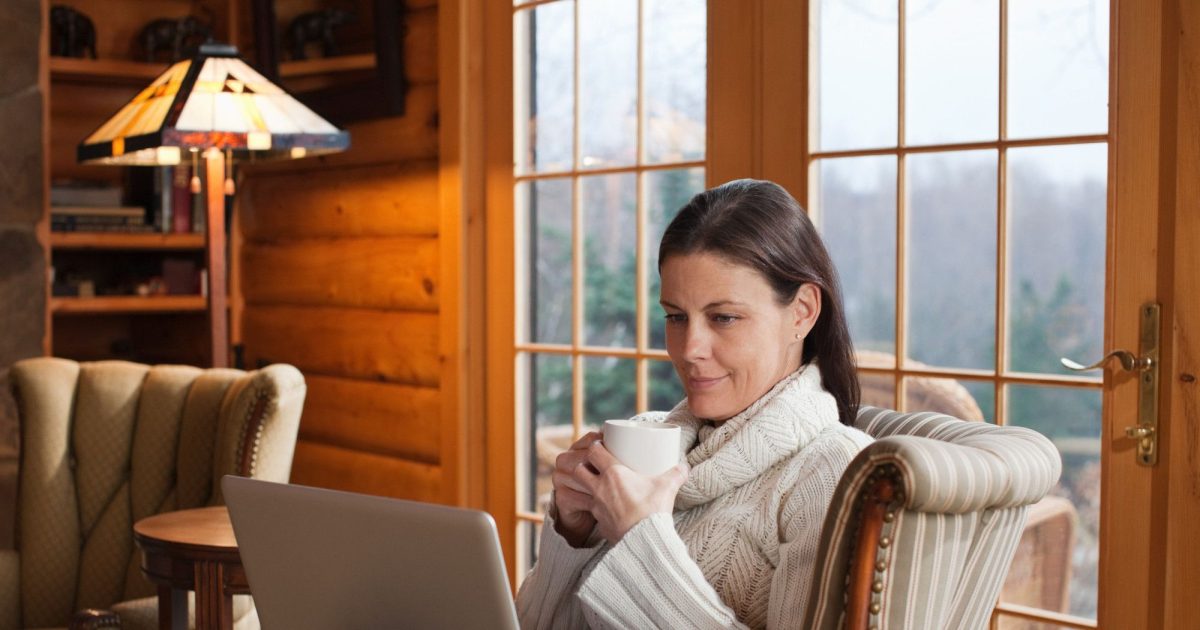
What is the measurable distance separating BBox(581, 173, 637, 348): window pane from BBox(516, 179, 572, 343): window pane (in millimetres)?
80

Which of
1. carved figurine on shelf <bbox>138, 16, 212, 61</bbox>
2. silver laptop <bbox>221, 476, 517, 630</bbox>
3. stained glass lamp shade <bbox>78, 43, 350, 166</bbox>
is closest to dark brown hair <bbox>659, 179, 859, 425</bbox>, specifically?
silver laptop <bbox>221, 476, 517, 630</bbox>

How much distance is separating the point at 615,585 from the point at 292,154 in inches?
84.3

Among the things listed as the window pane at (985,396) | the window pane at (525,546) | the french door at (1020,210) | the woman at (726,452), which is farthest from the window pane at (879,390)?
the window pane at (525,546)

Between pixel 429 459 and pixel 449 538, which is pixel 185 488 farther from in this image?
pixel 449 538

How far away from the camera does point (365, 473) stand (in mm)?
3904

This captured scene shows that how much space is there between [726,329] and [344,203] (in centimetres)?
253

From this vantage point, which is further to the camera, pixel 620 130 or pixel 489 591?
pixel 620 130

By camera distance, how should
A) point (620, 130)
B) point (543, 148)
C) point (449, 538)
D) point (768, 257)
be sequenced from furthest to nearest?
point (543, 148)
point (620, 130)
point (768, 257)
point (449, 538)

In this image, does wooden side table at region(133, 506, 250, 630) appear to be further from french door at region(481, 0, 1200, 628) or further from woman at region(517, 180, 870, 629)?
french door at region(481, 0, 1200, 628)

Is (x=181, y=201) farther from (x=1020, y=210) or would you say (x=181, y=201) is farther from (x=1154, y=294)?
(x=1154, y=294)

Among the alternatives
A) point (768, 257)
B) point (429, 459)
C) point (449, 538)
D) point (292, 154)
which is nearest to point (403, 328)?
point (429, 459)

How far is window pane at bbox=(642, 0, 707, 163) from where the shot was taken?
3000 mm

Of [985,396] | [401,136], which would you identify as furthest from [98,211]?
[985,396]

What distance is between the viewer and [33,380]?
294cm
